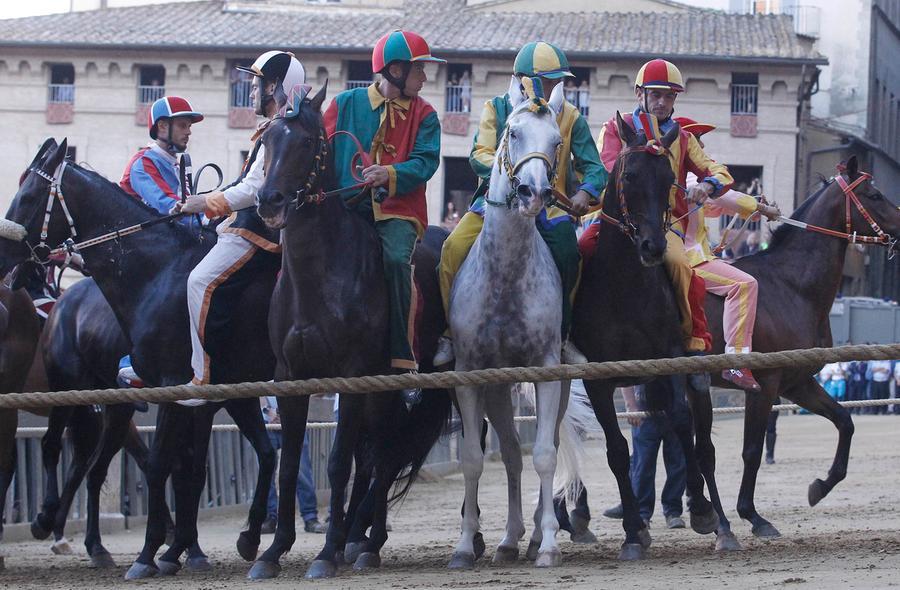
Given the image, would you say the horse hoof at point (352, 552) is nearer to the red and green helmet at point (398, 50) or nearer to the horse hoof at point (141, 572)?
the horse hoof at point (141, 572)

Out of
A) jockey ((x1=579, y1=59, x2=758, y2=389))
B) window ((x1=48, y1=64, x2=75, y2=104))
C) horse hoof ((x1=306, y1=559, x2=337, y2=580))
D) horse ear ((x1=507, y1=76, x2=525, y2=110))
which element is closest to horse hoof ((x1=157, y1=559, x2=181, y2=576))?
horse hoof ((x1=306, y1=559, x2=337, y2=580))

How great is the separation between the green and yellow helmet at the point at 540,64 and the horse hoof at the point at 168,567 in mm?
3570

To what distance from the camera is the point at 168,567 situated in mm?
9047

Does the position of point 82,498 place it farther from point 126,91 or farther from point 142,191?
point 126,91

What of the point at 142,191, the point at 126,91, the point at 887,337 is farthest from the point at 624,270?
the point at 126,91

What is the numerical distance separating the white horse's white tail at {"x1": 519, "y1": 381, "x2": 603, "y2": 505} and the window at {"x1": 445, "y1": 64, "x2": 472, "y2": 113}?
110ft

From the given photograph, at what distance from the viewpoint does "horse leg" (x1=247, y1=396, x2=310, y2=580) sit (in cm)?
825

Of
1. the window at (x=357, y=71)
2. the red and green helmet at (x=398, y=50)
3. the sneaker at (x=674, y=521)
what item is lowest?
the sneaker at (x=674, y=521)

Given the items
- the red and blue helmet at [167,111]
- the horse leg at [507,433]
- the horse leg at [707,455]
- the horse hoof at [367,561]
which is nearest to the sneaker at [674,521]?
the horse leg at [707,455]

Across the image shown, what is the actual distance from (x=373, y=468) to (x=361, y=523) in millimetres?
447

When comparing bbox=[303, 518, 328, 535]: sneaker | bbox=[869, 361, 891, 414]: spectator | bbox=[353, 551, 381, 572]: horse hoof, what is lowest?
bbox=[869, 361, 891, 414]: spectator

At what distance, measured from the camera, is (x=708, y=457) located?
9.70m

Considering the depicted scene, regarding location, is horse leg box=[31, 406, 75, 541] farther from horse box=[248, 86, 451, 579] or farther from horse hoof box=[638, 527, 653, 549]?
horse hoof box=[638, 527, 653, 549]

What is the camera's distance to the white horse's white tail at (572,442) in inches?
428
